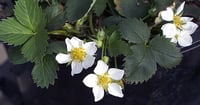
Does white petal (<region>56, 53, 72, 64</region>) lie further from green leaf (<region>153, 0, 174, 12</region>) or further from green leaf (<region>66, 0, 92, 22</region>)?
green leaf (<region>153, 0, 174, 12</region>)

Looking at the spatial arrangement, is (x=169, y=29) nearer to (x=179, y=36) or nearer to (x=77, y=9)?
(x=179, y=36)

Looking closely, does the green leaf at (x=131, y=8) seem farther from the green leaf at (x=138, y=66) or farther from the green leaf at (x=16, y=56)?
the green leaf at (x=16, y=56)

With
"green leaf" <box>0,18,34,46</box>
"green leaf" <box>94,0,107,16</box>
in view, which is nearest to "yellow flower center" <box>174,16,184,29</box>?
"green leaf" <box>94,0,107,16</box>

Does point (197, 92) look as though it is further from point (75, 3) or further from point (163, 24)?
point (75, 3)

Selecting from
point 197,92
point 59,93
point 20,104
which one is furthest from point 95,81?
point 20,104

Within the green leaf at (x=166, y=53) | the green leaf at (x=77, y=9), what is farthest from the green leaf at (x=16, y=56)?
the green leaf at (x=166, y=53)

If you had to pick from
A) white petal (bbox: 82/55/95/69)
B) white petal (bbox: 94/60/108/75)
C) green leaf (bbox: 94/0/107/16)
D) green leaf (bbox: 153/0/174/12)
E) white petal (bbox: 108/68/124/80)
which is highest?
green leaf (bbox: 94/0/107/16)
